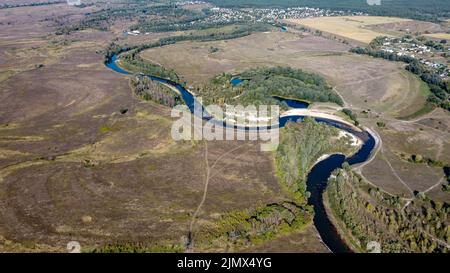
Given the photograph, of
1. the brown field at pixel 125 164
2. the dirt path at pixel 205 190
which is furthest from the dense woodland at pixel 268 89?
the dirt path at pixel 205 190

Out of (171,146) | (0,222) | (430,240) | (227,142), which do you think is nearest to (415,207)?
(430,240)

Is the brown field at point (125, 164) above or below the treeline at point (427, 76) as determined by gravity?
below

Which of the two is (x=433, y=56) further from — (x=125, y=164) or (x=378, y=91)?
(x=125, y=164)

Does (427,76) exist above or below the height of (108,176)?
above

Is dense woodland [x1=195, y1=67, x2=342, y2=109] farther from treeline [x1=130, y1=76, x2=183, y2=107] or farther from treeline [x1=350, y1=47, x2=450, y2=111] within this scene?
treeline [x1=350, y1=47, x2=450, y2=111]

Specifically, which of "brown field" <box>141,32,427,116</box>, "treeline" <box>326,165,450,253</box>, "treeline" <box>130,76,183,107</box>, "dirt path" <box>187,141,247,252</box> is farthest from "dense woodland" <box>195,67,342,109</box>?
"treeline" <box>326,165,450,253</box>

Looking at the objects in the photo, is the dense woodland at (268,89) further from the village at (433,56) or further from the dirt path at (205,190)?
the village at (433,56)

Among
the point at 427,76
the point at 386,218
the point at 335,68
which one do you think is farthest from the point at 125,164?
the point at 427,76
